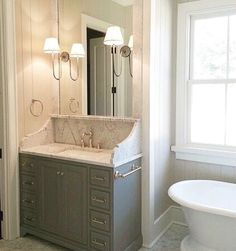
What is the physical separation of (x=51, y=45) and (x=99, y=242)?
1949 mm

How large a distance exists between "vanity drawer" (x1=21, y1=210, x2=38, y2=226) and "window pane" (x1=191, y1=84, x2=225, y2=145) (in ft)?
5.97

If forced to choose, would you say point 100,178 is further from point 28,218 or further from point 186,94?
point 186,94

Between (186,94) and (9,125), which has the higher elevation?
(186,94)

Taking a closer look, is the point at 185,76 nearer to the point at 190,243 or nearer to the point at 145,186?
the point at 145,186

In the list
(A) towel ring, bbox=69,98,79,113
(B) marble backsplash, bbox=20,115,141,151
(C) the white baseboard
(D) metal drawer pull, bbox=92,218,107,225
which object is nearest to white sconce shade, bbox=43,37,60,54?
(A) towel ring, bbox=69,98,79,113

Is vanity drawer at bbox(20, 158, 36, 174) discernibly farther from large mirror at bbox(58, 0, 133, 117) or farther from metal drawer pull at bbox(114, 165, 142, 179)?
metal drawer pull at bbox(114, 165, 142, 179)

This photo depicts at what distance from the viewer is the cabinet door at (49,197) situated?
2650 mm

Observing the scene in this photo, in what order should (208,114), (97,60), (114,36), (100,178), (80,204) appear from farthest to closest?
(208,114) < (97,60) < (114,36) < (80,204) < (100,178)

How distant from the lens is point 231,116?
2932 mm

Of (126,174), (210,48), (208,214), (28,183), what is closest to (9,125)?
(28,183)

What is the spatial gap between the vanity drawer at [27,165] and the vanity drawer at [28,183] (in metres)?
0.07

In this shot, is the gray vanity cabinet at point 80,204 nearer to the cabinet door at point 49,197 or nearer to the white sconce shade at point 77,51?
the cabinet door at point 49,197

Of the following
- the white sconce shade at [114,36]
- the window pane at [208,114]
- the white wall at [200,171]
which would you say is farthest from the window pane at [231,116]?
the white sconce shade at [114,36]

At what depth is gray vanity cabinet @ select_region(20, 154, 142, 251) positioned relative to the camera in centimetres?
234
